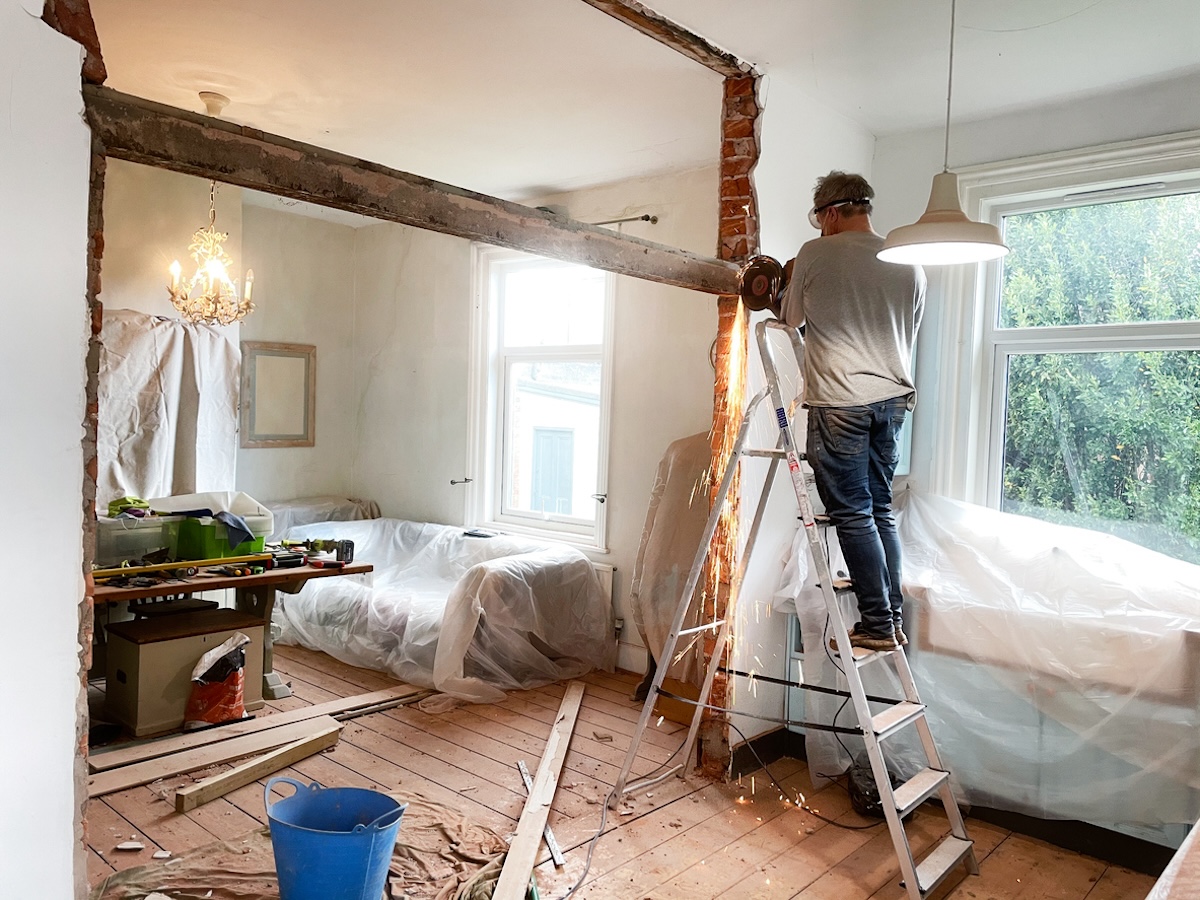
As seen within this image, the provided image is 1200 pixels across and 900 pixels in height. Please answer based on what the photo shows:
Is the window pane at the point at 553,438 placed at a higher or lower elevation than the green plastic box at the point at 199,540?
higher

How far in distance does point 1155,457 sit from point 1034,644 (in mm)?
971

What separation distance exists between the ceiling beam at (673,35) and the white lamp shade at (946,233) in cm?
121

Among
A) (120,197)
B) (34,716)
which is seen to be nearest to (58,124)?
(34,716)

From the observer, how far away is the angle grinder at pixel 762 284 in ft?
9.03

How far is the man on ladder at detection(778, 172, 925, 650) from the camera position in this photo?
2.56 metres

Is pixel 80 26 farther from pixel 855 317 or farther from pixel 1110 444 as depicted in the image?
pixel 1110 444

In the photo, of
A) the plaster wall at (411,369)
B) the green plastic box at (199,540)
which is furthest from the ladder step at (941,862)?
the plaster wall at (411,369)

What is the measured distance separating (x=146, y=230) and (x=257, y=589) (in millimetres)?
1961

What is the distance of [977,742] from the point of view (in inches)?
114

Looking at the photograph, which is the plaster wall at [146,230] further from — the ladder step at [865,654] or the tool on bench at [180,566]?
the ladder step at [865,654]

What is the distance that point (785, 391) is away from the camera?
10.8 ft

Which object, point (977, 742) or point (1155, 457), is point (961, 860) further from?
point (1155, 457)

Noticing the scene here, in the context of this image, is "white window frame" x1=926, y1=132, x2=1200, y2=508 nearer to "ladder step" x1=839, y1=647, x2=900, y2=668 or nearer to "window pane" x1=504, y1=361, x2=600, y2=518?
"ladder step" x1=839, y1=647, x2=900, y2=668

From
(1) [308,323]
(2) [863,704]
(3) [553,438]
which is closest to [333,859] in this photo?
(2) [863,704]
